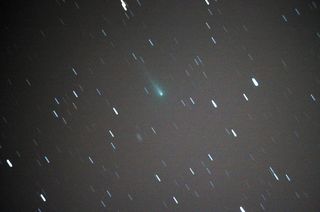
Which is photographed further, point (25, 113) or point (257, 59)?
point (25, 113)

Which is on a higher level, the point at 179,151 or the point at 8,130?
the point at 8,130

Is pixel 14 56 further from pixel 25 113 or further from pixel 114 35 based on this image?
pixel 114 35

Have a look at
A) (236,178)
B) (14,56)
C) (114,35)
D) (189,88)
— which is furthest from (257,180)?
(14,56)

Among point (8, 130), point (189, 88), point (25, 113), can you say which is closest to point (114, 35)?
point (189, 88)

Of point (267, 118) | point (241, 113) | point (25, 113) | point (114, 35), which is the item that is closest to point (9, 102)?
point (25, 113)

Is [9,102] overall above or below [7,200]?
above

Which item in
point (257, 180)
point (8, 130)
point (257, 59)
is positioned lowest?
point (257, 180)

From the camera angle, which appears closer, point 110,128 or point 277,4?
point 277,4

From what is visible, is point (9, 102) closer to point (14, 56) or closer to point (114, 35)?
point (14, 56)

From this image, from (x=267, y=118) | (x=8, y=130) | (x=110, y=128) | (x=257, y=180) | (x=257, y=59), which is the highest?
(x=8, y=130)
